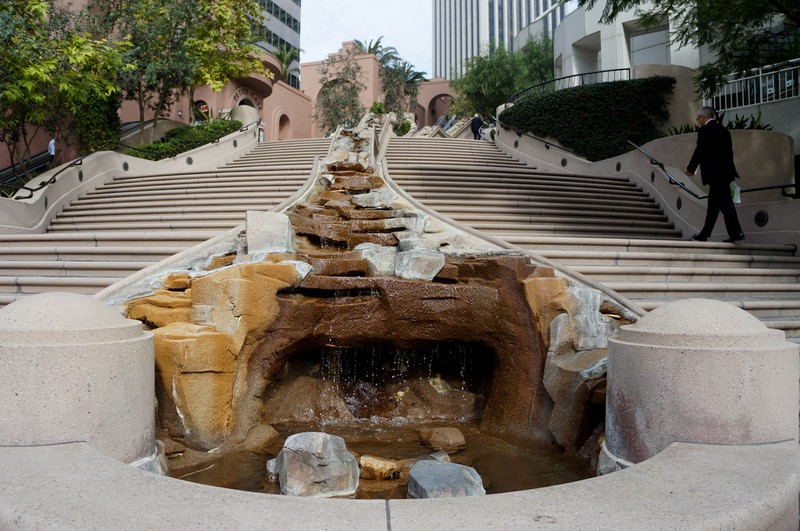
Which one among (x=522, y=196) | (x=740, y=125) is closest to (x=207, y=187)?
(x=522, y=196)

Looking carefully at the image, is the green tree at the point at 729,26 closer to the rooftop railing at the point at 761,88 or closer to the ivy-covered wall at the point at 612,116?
the rooftop railing at the point at 761,88

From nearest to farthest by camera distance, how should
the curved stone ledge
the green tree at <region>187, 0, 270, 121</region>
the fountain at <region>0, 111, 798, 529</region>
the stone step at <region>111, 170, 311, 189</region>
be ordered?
1. the curved stone ledge
2. the fountain at <region>0, 111, 798, 529</region>
3. the stone step at <region>111, 170, 311, 189</region>
4. the green tree at <region>187, 0, 270, 121</region>

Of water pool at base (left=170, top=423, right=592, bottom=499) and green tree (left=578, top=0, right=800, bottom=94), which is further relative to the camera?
green tree (left=578, top=0, right=800, bottom=94)

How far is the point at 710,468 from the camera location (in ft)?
8.75

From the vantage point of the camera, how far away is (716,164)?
7.75 m

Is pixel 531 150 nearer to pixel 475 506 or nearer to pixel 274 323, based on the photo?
pixel 274 323

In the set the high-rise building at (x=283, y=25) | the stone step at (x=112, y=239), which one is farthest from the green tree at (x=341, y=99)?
the stone step at (x=112, y=239)

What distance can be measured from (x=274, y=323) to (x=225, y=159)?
1370 cm

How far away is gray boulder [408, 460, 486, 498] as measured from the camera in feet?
11.3

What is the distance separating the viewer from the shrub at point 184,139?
52.5 feet

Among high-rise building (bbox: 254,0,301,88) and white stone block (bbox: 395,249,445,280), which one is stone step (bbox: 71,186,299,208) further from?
high-rise building (bbox: 254,0,301,88)

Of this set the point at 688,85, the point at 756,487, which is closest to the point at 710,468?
the point at 756,487

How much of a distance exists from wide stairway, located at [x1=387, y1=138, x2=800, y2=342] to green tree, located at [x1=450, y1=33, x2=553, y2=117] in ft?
80.5

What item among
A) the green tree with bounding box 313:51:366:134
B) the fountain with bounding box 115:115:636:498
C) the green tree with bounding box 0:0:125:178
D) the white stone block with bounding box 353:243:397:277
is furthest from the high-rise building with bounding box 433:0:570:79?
the fountain with bounding box 115:115:636:498
